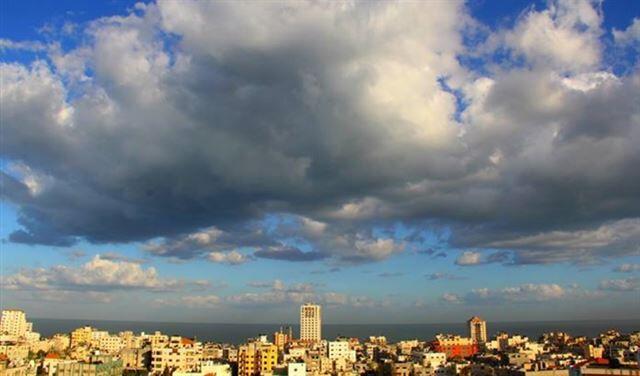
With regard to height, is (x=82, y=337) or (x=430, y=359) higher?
(x=82, y=337)

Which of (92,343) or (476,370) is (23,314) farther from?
(476,370)

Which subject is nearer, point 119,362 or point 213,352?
point 119,362

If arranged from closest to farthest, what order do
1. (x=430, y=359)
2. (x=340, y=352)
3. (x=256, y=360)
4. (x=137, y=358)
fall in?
(x=256, y=360) → (x=137, y=358) → (x=430, y=359) → (x=340, y=352)

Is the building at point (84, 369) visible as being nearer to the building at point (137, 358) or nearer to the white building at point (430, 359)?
the building at point (137, 358)

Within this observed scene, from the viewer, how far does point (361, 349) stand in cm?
13638

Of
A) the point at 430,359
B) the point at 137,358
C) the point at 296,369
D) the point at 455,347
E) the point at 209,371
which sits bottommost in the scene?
the point at 455,347

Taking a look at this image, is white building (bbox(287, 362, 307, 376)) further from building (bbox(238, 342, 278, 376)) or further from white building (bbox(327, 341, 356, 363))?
white building (bbox(327, 341, 356, 363))

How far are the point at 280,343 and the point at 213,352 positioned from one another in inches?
942

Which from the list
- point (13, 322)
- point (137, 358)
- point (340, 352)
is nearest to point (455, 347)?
point (340, 352)

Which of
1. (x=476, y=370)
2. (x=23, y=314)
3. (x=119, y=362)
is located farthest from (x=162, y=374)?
(x=23, y=314)

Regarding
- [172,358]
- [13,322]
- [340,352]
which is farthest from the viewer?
[13,322]

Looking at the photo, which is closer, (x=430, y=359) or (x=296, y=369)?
(x=296, y=369)

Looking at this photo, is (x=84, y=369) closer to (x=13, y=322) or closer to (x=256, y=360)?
(x=256, y=360)

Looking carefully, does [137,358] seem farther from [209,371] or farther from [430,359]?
[430,359]
